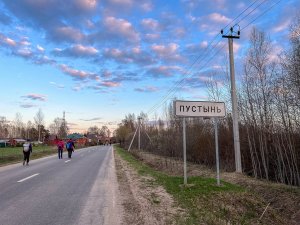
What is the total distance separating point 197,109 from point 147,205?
3870 millimetres

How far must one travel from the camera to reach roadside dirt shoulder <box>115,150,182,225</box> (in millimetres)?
6746

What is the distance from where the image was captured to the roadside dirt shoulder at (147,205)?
6.75m

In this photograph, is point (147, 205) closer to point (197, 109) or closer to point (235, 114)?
point (197, 109)

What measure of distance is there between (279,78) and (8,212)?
13.0 metres

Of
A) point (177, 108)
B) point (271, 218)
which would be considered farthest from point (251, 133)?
point (271, 218)

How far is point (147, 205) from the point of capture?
Result: 8250 mm

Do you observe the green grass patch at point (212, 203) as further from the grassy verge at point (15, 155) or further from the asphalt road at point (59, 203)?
the grassy verge at point (15, 155)

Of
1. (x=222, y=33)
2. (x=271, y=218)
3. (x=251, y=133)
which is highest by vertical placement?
(x=222, y=33)

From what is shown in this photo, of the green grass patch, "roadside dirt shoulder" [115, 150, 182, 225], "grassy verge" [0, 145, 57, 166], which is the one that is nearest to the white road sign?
the green grass patch

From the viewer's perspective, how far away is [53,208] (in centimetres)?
777

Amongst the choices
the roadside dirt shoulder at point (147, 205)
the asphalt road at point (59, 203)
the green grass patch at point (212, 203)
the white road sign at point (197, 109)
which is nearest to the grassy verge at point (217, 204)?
the green grass patch at point (212, 203)

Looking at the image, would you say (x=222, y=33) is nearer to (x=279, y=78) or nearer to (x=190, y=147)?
(x=279, y=78)

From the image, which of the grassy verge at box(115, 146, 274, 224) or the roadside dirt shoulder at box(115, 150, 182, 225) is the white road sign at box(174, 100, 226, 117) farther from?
the roadside dirt shoulder at box(115, 150, 182, 225)

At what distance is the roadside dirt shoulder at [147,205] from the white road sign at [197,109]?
8.67 feet
